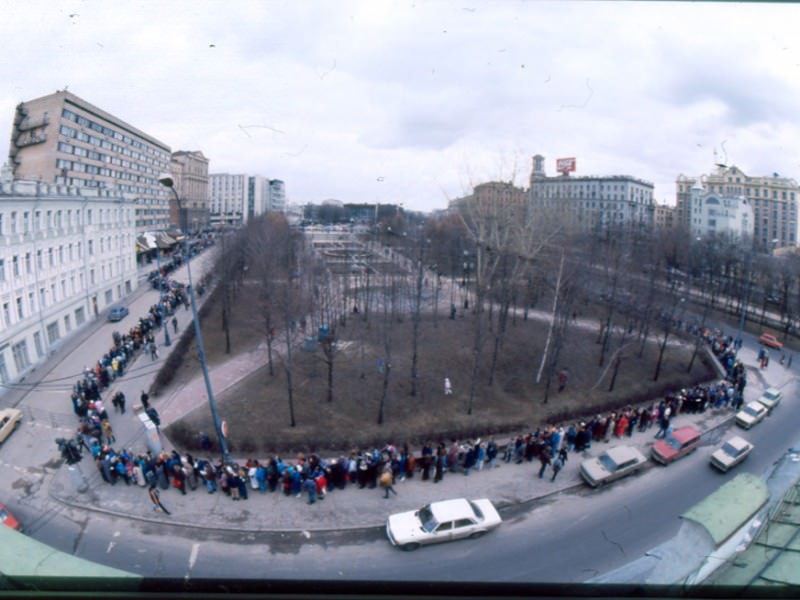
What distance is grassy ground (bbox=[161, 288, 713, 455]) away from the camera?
745cm

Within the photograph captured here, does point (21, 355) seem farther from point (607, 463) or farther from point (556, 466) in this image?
point (607, 463)

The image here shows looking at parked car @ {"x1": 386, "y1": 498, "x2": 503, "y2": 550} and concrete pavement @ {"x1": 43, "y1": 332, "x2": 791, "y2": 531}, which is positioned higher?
parked car @ {"x1": 386, "y1": 498, "x2": 503, "y2": 550}

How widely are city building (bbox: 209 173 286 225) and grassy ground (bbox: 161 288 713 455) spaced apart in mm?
11759

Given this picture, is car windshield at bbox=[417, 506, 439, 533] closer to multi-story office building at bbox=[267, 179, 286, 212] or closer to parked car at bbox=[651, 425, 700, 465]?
parked car at bbox=[651, 425, 700, 465]

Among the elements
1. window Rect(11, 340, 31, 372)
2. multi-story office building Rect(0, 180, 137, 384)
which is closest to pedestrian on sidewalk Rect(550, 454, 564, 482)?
multi-story office building Rect(0, 180, 137, 384)

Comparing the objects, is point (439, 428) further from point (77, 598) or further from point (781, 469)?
point (77, 598)

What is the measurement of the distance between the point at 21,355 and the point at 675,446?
10.0 metres

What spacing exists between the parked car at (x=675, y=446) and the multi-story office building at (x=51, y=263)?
9.09 m

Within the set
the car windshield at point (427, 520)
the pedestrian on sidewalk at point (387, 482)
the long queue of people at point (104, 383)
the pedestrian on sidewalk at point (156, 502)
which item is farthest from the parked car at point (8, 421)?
the car windshield at point (427, 520)

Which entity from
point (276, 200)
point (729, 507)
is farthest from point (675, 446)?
point (276, 200)

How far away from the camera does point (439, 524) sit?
4.46m

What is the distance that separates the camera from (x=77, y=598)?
842 mm

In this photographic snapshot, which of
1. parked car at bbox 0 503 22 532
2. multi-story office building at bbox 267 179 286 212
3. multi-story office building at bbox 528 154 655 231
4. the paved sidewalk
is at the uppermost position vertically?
multi-story office building at bbox 267 179 286 212

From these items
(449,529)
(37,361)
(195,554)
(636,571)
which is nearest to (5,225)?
(37,361)
